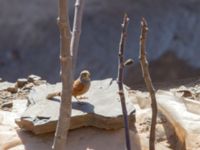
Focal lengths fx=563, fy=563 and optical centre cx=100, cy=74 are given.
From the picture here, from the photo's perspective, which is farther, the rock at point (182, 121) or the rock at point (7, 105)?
the rock at point (7, 105)

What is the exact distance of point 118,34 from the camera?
627 cm

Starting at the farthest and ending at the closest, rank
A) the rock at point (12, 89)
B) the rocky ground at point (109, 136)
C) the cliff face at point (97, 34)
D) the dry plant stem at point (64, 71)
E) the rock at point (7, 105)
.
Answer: the cliff face at point (97, 34) < the rock at point (12, 89) < the rock at point (7, 105) < the rocky ground at point (109, 136) < the dry plant stem at point (64, 71)

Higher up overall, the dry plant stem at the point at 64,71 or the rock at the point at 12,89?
the dry plant stem at the point at 64,71

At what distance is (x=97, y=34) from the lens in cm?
627

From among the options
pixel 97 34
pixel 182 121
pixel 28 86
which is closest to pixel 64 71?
pixel 182 121

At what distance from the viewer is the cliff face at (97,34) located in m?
5.98

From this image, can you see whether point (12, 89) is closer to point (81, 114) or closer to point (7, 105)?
point (7, 105)

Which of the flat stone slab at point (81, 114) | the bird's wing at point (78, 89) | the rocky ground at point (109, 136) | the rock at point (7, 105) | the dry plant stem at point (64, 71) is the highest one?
the dry plant stem at point (64, 71)

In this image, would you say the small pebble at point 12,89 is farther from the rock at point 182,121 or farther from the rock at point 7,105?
the rock at point 182,121

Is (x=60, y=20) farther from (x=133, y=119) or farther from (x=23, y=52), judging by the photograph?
(x=23, y=52)

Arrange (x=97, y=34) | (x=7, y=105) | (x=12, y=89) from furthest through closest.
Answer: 1. (x=97, y=34)
2. (x=12, y=89)
3. (x=7, y=105)

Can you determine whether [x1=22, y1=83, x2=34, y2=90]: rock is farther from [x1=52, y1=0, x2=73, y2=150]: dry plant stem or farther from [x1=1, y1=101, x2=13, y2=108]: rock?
[x1=52, y1=0, x2=73, y2=150]: dry plant stem

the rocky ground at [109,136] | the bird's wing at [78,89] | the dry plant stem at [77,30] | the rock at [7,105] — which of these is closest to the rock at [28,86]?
the rock at [7,105]

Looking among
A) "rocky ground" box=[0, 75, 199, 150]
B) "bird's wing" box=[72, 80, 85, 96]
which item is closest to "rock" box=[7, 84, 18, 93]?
"rocky ground" box=[0, 75, 199, 150]
